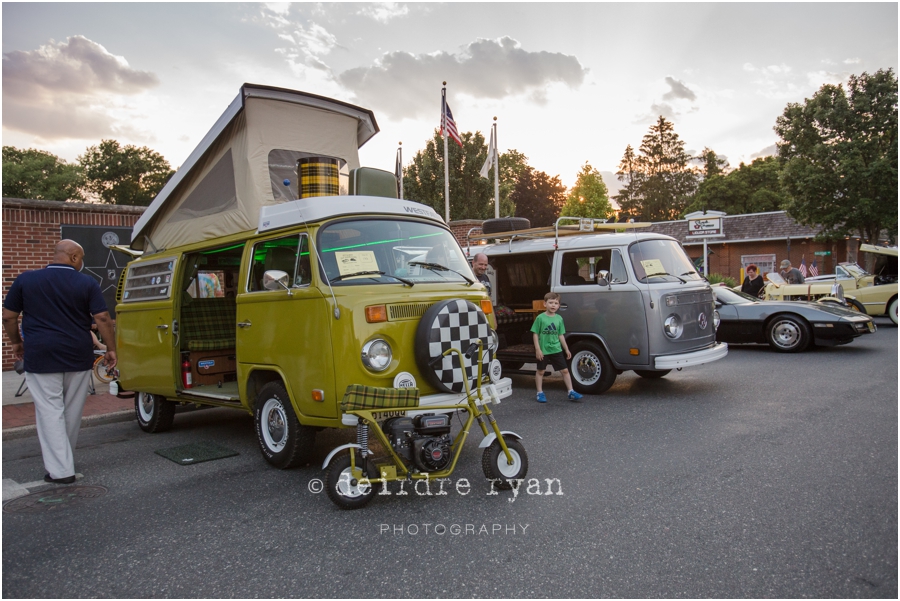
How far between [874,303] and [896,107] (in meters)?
12.6

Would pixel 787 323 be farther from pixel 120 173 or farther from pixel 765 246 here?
pixel 120 173

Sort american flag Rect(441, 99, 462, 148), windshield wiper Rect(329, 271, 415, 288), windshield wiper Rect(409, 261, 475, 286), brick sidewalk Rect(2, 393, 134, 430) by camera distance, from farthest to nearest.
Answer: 1. american flag Rect(441, 99, 462, 148)
2. brick sidewalk Rect(2, 393, 134, 430)
3. windshield wiper Rect(409, 261, 475, 286)
4. windshield wiper Rect(329, 271, 415, 288)

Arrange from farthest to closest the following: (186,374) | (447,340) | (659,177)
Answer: (659,177) → (186,374) → (447,340)

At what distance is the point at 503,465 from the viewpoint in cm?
500

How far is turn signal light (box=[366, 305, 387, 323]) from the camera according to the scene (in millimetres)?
5012

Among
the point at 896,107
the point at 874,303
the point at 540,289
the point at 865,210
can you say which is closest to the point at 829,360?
the point at 540,289

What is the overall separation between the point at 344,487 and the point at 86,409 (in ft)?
19.9

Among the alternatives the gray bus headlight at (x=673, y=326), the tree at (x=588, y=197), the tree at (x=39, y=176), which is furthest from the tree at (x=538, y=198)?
the gray bus headlight at (x=673, y=326)

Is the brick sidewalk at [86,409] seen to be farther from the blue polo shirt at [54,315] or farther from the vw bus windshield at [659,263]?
the vw bus windshield at [659,263]

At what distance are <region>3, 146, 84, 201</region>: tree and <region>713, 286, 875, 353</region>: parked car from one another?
52.8 m

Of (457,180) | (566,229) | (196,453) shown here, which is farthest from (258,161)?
(457,180)

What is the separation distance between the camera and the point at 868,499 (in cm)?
455

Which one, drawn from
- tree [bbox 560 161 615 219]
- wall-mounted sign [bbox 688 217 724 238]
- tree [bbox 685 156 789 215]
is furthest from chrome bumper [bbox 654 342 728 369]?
tree [bbox 685 156 789 215]

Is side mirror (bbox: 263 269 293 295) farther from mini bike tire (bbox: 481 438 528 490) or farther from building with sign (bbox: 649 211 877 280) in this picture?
building with sign (bbox: 649 211 877 280)
